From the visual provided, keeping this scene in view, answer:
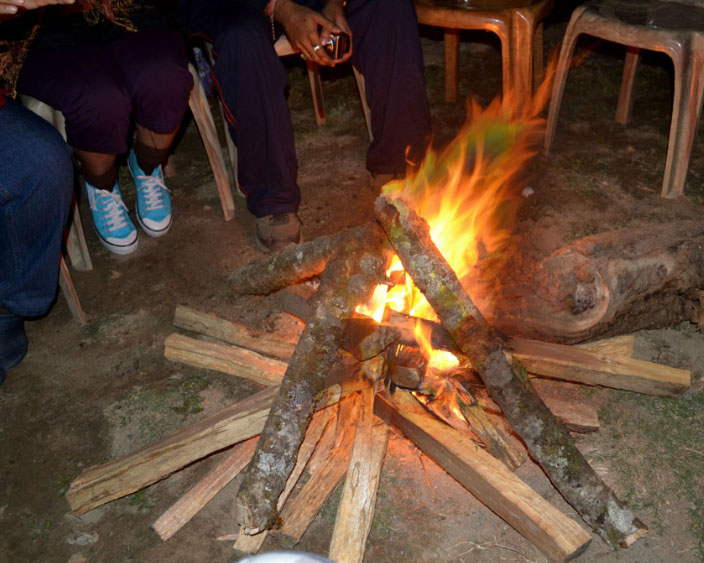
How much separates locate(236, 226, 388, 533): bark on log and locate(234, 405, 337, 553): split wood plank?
5cm

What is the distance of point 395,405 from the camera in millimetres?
2371

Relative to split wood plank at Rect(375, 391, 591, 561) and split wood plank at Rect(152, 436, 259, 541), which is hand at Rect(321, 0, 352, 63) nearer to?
split wood plank at Rect(375, 391, 591, 561)

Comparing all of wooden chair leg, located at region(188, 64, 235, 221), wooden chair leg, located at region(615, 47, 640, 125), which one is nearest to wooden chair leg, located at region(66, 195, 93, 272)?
wooden chair leg, located at region(188, 64, 235, 221)

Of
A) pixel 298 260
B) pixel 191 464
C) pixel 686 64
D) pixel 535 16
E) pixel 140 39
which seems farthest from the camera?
pixel 535 16

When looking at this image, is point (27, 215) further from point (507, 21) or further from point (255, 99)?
point (507, 21)

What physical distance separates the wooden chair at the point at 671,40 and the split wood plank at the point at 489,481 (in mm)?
2466

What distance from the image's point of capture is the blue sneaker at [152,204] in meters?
3.82

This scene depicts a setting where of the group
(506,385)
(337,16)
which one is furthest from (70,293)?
(506,385)

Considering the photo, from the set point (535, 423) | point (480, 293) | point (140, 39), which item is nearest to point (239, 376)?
point (480, 293)

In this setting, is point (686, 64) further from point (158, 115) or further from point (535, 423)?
point (158, 115)

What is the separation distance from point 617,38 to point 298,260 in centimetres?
242

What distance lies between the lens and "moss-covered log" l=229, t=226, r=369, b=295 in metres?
2.69

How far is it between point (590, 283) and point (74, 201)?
264cm

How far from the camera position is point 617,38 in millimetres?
3721
